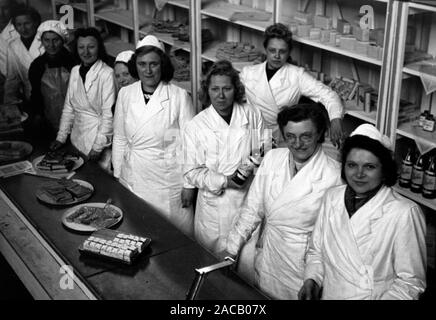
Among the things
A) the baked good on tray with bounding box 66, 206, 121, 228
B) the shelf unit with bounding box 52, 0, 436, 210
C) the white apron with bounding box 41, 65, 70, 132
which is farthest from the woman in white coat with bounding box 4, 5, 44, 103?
the baked good on tray with bounding box 66, 206, 121, 228

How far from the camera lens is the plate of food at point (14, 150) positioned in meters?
3.57

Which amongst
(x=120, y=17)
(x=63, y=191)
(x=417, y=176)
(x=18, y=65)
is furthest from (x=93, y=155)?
(x=120, y=17)

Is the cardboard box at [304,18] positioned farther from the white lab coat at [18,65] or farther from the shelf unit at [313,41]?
the white lab coat at [18,65]

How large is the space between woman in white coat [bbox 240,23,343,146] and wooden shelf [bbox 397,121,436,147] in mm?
407

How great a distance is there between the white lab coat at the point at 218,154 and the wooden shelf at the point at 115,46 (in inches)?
142

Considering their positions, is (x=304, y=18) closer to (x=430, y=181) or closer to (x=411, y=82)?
(x=411, y=82)

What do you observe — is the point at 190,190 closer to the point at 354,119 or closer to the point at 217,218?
the point at 217,218

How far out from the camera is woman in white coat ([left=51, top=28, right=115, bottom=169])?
4.11 m

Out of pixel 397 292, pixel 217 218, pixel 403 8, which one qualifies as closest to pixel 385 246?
pixel 397 292

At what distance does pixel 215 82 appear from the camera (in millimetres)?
3125

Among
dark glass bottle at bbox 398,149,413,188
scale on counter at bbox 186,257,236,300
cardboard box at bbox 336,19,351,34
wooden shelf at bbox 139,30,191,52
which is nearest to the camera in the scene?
scale on counter at bbox 186,257,236,300

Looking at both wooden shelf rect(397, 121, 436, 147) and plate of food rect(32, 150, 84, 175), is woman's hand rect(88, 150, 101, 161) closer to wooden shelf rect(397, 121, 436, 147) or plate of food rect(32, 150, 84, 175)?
plate of food rect(32, 150, 84, 175)

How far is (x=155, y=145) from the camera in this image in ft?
12.1
